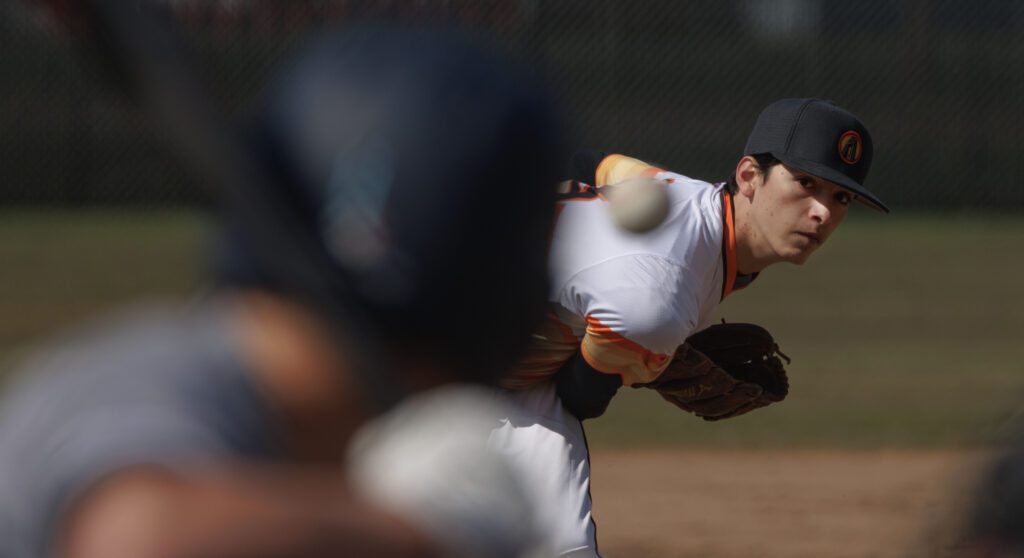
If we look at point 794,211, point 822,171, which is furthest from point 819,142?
point 794,211

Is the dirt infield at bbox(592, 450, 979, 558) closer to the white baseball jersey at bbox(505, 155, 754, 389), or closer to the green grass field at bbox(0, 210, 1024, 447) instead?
the green grass field at bbox(0, 210, 1024, 447)

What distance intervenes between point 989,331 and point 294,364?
11.9 m

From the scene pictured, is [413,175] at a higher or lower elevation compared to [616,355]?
lower

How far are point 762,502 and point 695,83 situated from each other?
1215 centimetres

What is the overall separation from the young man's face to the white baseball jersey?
0.32 ft

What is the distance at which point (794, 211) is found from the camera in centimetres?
414

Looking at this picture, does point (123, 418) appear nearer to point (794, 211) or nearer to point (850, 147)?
point (794, 211)

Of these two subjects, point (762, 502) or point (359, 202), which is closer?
point (359, 202)

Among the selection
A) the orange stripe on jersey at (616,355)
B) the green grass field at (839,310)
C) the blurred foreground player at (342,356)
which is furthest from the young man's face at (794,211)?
the blurred foreground player at (342,356)

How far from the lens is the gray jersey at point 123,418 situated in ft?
3.28

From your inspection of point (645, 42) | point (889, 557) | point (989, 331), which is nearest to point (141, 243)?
point (645, 42)

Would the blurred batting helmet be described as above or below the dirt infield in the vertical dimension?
below

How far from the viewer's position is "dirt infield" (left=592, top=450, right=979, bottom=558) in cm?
657

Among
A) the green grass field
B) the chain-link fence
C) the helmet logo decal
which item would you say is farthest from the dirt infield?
the chain-link fence
